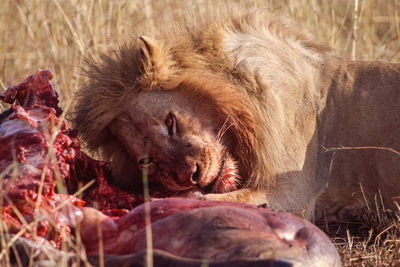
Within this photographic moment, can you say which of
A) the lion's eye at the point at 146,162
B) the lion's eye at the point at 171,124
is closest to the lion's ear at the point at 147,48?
the lion's eye at the point at 171,124

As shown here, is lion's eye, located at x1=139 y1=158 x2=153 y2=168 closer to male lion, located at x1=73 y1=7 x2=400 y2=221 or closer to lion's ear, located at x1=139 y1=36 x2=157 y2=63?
male lion, located at x1=73 y1=7 x2=400 y2=221

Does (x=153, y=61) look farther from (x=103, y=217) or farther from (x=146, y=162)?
(x=103, y=217)

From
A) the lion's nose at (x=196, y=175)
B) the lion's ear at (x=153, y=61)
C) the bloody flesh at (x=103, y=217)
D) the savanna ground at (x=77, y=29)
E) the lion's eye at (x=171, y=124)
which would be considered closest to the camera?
the bloody flesh at (x=103, y=217)

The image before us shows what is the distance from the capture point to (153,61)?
319cm

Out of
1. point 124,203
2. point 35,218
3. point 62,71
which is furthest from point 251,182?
point 62,71

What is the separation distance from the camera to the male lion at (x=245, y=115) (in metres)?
3.12

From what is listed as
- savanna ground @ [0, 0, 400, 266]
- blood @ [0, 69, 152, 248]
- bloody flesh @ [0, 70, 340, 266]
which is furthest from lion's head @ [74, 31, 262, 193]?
savanna ground @ [0, 0, 400, 266]

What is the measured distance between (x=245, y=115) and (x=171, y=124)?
399mm

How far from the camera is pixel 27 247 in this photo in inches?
84.7

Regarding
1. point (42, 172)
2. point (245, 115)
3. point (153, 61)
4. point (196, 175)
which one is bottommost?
point (196, 175)

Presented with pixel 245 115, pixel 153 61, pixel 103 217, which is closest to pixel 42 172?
pixel 103 217

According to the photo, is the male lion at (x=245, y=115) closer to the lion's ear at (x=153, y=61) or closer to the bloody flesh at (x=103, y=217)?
the lion's ear at (x=153, y=61)

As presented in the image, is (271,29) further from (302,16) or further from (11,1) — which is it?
(11,1)

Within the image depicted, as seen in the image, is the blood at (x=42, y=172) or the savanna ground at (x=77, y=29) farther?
the savanna ground at (x=77, y=29)
